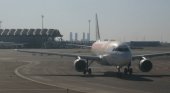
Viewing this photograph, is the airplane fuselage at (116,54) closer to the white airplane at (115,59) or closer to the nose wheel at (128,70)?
the white airplane at (115,59)

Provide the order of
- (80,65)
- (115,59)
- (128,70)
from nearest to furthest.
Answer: (115,59) → (80,65) → (128,70)

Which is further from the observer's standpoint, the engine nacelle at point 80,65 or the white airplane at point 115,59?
the engine nacelle at point 80,65

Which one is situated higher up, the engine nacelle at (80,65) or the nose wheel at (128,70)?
the engine nacelle at (80,65)

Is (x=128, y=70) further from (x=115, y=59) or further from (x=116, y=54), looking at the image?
(x=116, y=54)

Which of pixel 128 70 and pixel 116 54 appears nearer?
pixel 116 54

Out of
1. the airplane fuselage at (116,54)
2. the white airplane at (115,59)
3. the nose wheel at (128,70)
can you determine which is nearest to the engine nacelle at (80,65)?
the white airplane at (115,59)

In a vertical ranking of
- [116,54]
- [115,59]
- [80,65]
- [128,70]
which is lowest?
[128,70]

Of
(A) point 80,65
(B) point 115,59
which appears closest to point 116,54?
(B) point 115,59

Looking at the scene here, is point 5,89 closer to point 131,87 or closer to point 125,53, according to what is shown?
point 131,87

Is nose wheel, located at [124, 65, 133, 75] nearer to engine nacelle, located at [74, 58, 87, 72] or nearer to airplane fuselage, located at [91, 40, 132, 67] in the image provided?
airplane fuselage, located at [91, 40, 132, 67]

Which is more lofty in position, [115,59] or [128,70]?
[115,59]

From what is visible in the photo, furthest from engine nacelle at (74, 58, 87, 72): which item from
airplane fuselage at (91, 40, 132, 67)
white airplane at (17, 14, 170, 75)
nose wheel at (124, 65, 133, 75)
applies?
nose wheel at (124, 65, 133, 75)

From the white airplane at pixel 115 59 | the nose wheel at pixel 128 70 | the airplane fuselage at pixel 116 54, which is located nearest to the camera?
the airplane fuselage at pixel 116 54

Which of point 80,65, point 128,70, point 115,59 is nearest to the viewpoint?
point 115,59
